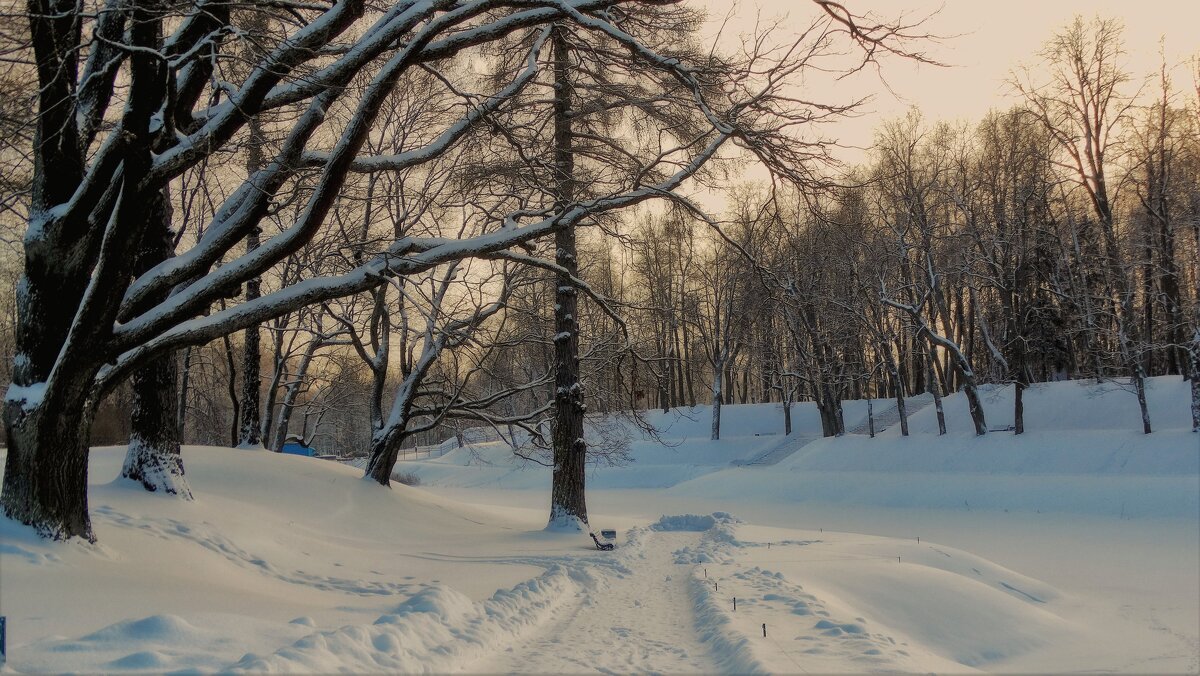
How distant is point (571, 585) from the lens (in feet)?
28.0

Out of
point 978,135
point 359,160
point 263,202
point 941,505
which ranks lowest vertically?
point 941,505

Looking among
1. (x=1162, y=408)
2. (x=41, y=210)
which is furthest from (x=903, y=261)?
(x=41, y=210)

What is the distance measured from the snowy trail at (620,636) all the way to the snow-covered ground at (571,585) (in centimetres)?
3

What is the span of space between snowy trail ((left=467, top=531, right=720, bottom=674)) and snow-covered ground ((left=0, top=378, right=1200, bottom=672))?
0.10 feet

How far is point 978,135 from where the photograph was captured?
34562 millimetres

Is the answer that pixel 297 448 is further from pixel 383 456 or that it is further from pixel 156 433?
pixel 156 433

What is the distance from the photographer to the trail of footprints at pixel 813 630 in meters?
5.49

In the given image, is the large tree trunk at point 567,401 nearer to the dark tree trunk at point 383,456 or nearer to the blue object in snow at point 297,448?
the dark tree trunk at point 383,456

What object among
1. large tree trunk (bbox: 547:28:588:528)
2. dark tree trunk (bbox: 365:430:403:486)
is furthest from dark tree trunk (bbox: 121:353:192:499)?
large tree trunk (bbox: 547:28:588:528)

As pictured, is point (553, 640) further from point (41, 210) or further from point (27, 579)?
point (41, 210)

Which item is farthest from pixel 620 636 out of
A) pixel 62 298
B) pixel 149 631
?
pixel 62 298

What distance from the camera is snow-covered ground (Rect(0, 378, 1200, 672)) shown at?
519cm

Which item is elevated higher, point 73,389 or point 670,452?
point 73,389

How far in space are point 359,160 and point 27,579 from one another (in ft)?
15.9
